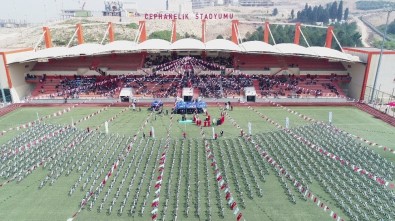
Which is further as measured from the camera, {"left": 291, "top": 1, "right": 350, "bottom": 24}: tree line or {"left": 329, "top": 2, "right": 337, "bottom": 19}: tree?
{"left": 329, "top": 2, "right": 337, "bottom": 19}: tree

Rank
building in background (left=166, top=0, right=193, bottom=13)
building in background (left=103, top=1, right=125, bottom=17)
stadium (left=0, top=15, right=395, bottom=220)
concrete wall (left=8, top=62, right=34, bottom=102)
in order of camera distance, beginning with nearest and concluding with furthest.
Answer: stadium (left=0, top=15, right=395, bottom=220) → concrete wall (left=8, top=62, right=34, bottom=102) → building in background (left=166, top=0, right=193, bottom=13) → building in background (left=103, top=1, right=125, bottom=17)

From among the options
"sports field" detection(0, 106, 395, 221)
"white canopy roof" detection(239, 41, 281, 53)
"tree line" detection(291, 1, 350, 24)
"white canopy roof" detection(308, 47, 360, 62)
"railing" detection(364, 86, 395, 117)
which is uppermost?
"tree line" detection(291, 1, 350, 24)

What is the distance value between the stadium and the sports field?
0.10 m

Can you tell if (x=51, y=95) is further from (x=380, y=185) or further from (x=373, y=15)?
(x=373, y=15)

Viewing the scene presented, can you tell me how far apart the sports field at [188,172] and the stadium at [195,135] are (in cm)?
10

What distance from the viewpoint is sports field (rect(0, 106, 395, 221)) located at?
655 inches

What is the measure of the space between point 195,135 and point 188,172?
7.28 metres

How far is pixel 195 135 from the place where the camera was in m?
27.6

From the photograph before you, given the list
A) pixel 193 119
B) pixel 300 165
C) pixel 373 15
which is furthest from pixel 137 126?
pixel 373 15

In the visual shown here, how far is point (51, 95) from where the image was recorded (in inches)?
1598

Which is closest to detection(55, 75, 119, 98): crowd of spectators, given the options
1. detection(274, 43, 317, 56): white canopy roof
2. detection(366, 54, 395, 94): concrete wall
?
detection(274, 43, 317, 56): white canopy roof

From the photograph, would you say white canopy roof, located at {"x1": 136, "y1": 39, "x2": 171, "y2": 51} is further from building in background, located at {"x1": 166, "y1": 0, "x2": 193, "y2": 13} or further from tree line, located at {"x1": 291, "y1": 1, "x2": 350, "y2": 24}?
tree line, located at {"x1": 291, "y1": 1, "x2": 350, "y2": 24}

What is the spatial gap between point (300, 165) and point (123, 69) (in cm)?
3182

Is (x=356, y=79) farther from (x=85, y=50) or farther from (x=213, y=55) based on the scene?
(x=85, y=50)
